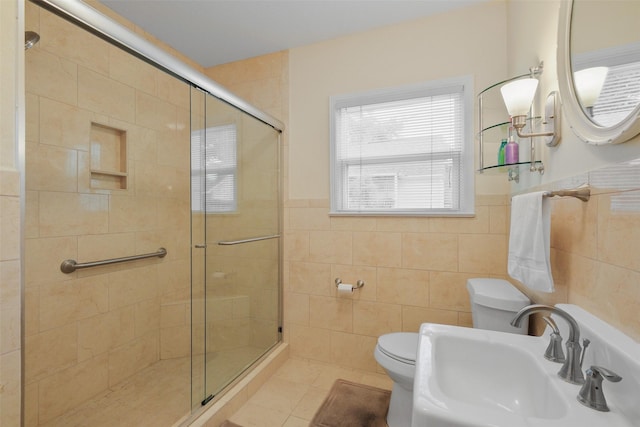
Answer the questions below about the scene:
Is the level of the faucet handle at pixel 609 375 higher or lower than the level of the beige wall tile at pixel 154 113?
lower

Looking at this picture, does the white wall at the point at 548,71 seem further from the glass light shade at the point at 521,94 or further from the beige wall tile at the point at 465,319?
the beige wall tile at the point at 465,319

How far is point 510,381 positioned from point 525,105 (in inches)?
42.7

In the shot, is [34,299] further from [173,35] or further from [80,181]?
[173,35]

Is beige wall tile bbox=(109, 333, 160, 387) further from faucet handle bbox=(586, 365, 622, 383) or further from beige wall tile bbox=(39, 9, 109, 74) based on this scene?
faucet handle bbox=(586, 365, 622, 383)

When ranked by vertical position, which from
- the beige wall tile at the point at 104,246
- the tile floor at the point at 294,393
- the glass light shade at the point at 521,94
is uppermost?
the glass light shade at the point at 521,94

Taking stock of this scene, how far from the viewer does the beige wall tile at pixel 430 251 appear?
6.31ft

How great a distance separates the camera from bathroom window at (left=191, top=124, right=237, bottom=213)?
5.49 ft

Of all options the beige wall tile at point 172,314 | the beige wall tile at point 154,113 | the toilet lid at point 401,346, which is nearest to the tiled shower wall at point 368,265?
the toilet lid at point 401,346

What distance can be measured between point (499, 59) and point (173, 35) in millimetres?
2294

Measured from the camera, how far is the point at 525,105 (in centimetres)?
126

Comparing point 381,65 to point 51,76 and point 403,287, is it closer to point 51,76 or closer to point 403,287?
point 403,287

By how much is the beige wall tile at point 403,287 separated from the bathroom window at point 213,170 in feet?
3.75

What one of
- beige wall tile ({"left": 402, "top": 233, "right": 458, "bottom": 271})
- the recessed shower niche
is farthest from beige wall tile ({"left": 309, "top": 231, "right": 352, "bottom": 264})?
the recessed shower niche

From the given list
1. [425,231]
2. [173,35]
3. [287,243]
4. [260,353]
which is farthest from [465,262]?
[173,35]
